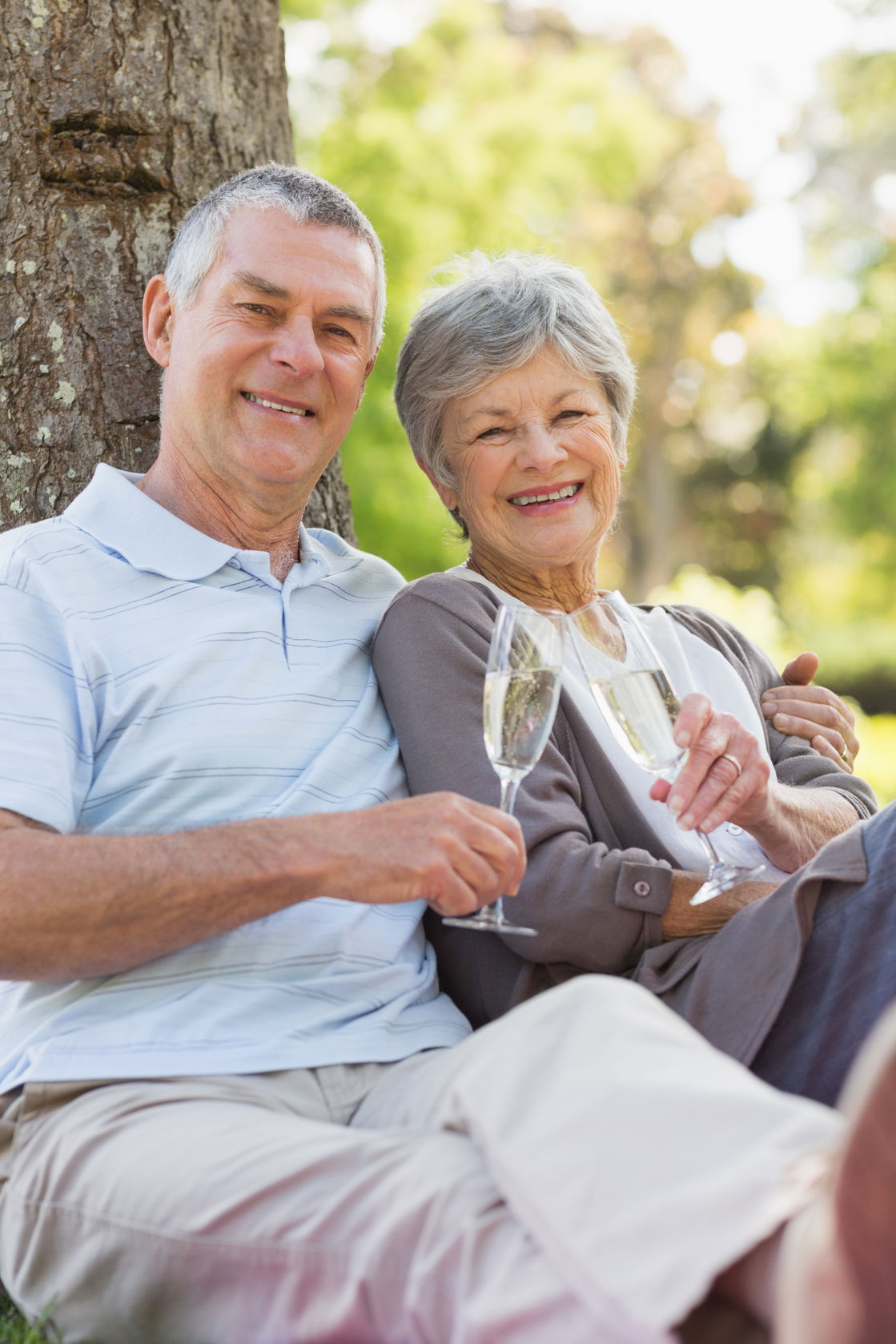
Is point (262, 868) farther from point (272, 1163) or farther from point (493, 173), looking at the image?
point (493, 173)

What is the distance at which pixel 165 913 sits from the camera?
2182 mm

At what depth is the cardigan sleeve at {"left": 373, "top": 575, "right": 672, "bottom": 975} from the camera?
254cm

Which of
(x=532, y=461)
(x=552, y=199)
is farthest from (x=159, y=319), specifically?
(x=552, y=199)

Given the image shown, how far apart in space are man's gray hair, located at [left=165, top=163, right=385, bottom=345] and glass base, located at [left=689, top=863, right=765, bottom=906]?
175cm

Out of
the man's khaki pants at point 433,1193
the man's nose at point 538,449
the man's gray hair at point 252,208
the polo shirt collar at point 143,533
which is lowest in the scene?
the man's khaki pants at point 433,1193

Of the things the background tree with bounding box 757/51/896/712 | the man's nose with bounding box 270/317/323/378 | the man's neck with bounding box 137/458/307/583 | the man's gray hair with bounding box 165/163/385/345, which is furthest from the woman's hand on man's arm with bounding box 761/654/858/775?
the background tree with bounding box 757/51/896/712

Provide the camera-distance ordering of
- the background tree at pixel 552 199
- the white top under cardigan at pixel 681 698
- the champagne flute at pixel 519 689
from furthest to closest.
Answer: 1. the background tree at pixel 552 199
2. the white top under cardigan at pixel 681 698
3. the champagne flute at pixel 519 689

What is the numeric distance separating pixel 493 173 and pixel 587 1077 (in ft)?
38.9

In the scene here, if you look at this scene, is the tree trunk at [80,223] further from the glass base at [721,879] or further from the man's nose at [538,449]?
the glass base at [721,879]

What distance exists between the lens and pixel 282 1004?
2.39 metres

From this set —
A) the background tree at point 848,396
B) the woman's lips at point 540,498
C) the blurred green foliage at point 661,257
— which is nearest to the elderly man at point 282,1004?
the woman's lips at point 540,498

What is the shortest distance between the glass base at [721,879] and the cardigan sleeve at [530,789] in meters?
0.08

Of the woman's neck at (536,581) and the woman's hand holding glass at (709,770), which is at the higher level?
the woman's neck at (536,581)

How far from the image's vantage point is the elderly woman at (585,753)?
7.76 ft
